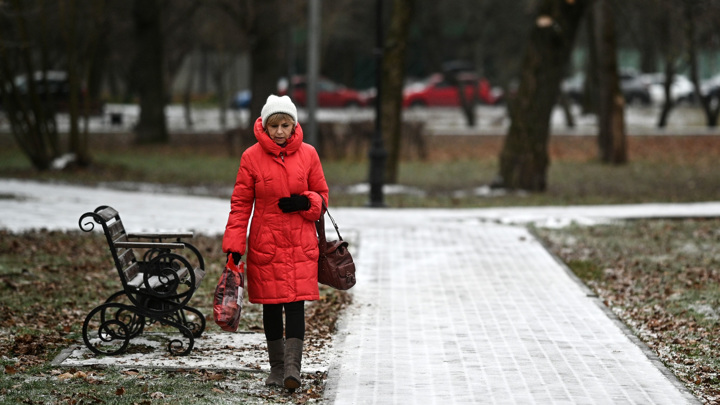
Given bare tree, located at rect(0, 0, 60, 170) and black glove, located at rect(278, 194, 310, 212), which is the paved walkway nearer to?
black glove, located at rect(278, 194, 310, 212)

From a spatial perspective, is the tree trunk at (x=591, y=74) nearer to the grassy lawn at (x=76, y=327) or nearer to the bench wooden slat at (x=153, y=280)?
the grassy lawn at (x=76, y=327)

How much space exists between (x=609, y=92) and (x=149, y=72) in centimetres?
1456

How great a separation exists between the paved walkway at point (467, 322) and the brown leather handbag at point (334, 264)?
619 mm

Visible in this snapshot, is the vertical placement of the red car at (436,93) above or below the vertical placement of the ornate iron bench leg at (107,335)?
below

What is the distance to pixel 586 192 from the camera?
66.9ft

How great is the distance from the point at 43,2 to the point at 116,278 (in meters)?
12.4

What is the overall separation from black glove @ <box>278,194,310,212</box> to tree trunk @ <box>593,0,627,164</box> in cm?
2182

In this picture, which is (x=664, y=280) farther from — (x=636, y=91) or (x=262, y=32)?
(x=636, y=91)

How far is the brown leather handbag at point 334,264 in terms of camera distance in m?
6.43

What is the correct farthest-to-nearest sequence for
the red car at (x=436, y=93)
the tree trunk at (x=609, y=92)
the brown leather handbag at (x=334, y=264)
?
the red car at (x=436, y=93) → the tree trunk at (x=609, y=92) → the brown leather handbag at (x=334, y=264)

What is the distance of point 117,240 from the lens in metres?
7.46

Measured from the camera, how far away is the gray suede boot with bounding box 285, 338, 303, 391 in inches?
244

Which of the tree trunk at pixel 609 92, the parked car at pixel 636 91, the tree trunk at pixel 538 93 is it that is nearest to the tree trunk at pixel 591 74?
the tree trunk at pixel 609 92

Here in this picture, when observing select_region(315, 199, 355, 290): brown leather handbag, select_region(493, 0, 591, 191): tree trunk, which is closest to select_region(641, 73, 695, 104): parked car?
select_region(493, 0, 591, 191): tree trunk
